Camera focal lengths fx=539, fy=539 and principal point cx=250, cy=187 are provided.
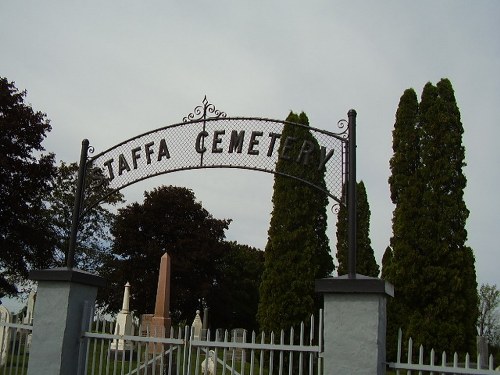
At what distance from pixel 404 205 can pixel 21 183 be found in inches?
507

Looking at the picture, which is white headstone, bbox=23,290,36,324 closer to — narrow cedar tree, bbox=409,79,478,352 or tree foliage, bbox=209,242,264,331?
narrow cedar tree, bbox=409,79,478,352

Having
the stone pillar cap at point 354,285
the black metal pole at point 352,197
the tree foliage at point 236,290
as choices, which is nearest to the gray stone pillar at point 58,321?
the stone pillar cap at point 354,285

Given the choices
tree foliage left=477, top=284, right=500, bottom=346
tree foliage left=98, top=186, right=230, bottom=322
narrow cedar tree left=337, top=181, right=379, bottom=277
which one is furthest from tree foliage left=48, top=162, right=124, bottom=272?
tree foliage left=477, top=284, right=500, bottom=346

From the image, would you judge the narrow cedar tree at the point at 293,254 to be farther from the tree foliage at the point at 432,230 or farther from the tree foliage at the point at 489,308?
the tree foliage at the point at 489,308

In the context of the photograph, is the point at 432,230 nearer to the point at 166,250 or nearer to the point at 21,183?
the point at 21,183

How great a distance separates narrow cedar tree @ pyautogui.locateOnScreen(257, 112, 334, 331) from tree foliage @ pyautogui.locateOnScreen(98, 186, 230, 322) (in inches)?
639

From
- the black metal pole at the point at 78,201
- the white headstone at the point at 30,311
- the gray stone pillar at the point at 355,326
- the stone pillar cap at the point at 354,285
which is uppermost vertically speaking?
the black metal pole at the point at 78,201

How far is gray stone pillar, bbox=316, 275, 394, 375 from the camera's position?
4723mm

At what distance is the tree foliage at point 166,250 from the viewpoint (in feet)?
109

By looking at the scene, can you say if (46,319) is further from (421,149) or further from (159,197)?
(159,197)

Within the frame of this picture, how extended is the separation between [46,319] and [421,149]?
12.6 meters

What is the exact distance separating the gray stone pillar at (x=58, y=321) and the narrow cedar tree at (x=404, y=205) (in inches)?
422

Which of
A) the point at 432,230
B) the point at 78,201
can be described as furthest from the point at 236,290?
the point at 78,201

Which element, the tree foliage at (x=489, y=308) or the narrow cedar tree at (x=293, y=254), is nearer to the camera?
the narrow cedar tree at (x=293, y=254)
